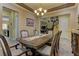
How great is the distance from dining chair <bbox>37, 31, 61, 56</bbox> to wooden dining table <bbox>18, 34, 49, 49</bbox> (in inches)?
3.3

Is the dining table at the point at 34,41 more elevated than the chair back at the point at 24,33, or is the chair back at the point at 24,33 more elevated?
the chair back at the point at 24,33

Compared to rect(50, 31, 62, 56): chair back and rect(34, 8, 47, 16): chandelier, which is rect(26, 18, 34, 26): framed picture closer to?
rect(34, 8, 47, 16): chandelier

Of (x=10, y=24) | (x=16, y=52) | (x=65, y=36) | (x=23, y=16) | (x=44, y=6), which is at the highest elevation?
(x=44, y=6)

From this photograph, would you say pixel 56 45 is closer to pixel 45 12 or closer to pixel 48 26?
pixel 48 26

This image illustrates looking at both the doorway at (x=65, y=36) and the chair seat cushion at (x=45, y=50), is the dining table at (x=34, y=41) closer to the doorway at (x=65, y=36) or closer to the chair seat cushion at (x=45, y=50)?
the chair seat cushion at (x=45, y=50)

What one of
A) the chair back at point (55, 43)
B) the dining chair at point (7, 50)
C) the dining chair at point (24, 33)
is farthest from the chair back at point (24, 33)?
the chair back at point (55, 43)

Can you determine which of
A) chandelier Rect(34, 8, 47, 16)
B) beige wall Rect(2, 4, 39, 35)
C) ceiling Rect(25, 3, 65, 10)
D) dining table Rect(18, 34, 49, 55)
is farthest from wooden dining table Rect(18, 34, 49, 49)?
ceiling Rect(25, 3, 65, 10)

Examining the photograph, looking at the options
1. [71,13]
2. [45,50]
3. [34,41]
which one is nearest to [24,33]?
[34,41]

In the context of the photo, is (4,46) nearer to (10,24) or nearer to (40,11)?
(10,24)

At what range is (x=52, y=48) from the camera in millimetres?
1828

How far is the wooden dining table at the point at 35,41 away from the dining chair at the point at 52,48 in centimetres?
8

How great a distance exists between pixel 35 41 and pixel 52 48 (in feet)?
1.00

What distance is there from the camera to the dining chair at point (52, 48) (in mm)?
1845

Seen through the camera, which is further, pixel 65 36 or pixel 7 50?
pixel 65 36
